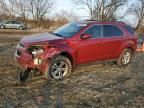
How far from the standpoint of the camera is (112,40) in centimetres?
982

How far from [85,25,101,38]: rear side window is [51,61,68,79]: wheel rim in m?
1.45

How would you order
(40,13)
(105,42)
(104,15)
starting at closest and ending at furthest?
(105,42), (104,15), (40,13)

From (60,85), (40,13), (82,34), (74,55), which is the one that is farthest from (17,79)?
(40,13)

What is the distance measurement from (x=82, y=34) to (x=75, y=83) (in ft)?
5.84

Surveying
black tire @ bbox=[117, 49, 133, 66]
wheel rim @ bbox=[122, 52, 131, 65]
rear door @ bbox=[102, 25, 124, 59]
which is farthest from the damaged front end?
wheel rim @ bbox=[122, 52, 131, 65]

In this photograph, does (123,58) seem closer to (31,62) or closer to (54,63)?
(54,63)

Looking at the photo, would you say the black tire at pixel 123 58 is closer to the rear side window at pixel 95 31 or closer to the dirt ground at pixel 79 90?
the dirt ground at pixel 79 90

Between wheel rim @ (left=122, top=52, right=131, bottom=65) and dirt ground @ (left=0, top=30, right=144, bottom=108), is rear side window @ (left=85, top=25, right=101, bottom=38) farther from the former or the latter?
wheel rim @ (left=122, top=52, right=131, bottom=65)

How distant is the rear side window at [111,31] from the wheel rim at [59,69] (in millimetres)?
2058

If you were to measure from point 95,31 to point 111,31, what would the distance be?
85 centimetres

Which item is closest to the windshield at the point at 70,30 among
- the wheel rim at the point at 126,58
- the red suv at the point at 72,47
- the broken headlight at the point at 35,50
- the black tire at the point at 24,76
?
the red suv at the point at 72,47

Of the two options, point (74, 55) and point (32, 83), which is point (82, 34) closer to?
point (74, 55)

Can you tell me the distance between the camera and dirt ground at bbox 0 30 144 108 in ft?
19.9

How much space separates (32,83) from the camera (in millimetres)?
7762
